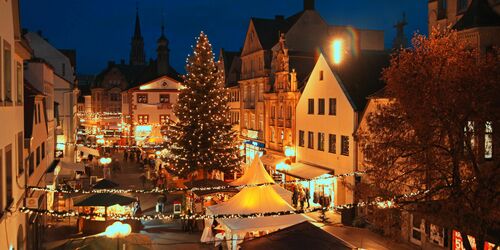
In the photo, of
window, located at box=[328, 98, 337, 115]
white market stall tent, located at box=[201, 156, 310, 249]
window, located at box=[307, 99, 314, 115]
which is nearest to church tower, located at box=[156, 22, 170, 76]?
window, located at box=[307, 99, 314, 115]

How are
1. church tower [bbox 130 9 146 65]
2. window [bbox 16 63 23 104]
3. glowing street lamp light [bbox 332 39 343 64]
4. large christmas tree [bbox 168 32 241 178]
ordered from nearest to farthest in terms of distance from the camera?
window [bbox 16 63 23 104] < glowing street lamp light [bbox 332 39 343 64] < large christmas tree [bbox 168 32 241 178] < church tower [bbox 130 9 146 65]

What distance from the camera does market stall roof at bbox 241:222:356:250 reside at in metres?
13.7

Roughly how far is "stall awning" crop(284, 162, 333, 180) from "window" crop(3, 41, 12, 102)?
71.9 ft

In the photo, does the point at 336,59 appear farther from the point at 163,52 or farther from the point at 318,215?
the point at 163,52

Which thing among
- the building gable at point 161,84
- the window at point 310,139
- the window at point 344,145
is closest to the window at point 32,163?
the window at point 344,145

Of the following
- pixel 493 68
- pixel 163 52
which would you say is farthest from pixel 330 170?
pixel 163 52

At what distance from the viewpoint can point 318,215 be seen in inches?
1189

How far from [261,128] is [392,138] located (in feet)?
106

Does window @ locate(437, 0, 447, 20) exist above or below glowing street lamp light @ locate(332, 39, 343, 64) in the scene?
above

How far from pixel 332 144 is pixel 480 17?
45.1 feet

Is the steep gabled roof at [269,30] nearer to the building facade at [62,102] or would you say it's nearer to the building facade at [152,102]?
the building facade at [62,102]

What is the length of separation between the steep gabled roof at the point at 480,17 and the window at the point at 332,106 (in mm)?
11426

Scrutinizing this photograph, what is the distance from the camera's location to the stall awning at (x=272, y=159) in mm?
39956

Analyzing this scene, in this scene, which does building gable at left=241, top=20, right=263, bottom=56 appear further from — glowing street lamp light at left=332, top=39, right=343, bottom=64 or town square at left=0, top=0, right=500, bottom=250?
glowing street lamp light at left=332, top=39, right=343, bottom=64
